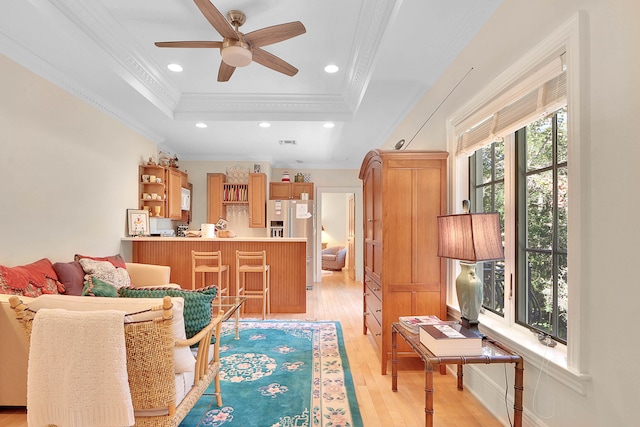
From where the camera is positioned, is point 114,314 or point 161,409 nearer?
point 114,314

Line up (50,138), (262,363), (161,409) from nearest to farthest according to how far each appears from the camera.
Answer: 1. (161,409)
2. (262,363)
3. (50,138)

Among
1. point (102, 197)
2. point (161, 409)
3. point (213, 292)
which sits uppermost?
point (102, 197)

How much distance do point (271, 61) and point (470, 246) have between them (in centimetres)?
215

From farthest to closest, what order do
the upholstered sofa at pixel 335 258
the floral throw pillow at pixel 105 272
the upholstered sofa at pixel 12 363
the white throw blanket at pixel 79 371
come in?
1. the upholstered sofa at pixel 335 258
2. the floral throw pillow at pixel 105 272
3. the upholstered sofa at pixel 12 363
4. the white throw blanket at pixel 79 371

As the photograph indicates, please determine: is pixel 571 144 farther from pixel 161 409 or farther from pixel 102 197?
pixel 102 197

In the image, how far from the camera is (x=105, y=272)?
3594mm

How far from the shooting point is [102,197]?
4.20 m

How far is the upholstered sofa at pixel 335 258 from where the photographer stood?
931 centimetres

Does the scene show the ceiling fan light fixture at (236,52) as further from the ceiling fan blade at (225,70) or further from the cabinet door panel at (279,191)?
the cabinet door panel at (279,191)

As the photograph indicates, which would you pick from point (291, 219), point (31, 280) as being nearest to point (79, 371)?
point (31, 280)

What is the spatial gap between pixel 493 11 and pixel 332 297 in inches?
187

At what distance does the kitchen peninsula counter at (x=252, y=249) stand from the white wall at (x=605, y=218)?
11.4ft

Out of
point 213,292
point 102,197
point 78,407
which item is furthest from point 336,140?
point 78,407

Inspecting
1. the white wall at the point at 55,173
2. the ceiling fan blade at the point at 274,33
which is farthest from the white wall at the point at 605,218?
the white wall at the point at 55,173
